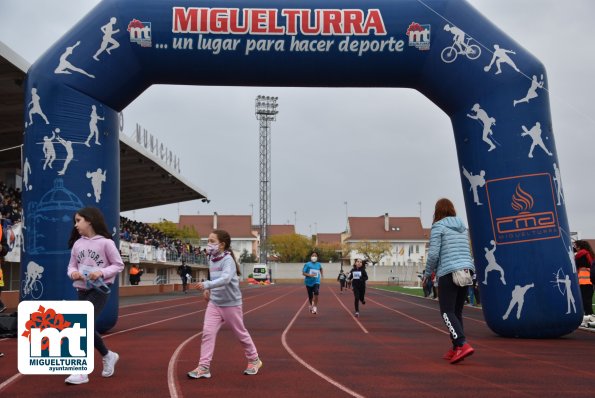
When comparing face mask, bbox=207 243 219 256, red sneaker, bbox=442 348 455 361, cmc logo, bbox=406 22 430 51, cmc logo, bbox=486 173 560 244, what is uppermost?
cmc logo, bbox=406 22 430 51

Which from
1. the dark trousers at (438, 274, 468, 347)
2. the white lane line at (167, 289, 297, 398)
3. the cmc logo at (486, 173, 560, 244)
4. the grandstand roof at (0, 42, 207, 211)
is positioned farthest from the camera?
the grandstand roof at (0, 42, 207, 211)

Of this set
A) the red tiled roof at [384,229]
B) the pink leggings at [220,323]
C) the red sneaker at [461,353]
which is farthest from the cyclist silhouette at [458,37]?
the red tiled roof at [384,229]

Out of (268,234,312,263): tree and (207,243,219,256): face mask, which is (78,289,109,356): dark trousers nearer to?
(207,243,219,256): face mask

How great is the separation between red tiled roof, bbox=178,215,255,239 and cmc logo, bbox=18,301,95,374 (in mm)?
121725

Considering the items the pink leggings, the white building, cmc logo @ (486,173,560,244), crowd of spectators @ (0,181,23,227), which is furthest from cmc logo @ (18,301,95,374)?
the white building

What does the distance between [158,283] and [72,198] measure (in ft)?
120

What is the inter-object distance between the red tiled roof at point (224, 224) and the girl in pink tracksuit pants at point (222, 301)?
394 feet

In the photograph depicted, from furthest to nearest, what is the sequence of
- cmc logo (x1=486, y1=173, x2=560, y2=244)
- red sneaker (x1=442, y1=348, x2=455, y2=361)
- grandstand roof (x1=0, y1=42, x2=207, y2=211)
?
1. grandstand roof (x1=0, y1=42, x2=207, y2=211)
2. cmc logo (x1=486, y1=173, x2=560, y2=244)
3. red sneaker (x1=442, y1=348, x2=455, y2=361)

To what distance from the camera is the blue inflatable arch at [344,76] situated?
1148 cm

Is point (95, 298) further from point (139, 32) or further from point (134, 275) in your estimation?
point (134, 275)

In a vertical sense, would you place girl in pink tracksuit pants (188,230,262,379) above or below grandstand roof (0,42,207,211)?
below

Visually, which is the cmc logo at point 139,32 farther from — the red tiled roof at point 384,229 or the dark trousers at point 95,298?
the red tiled roof at point 384,229

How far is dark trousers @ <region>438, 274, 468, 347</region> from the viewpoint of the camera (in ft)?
28.0

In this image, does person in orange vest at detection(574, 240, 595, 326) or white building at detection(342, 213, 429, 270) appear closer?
person in orange vest at detection(574, 240, 595, 326)
